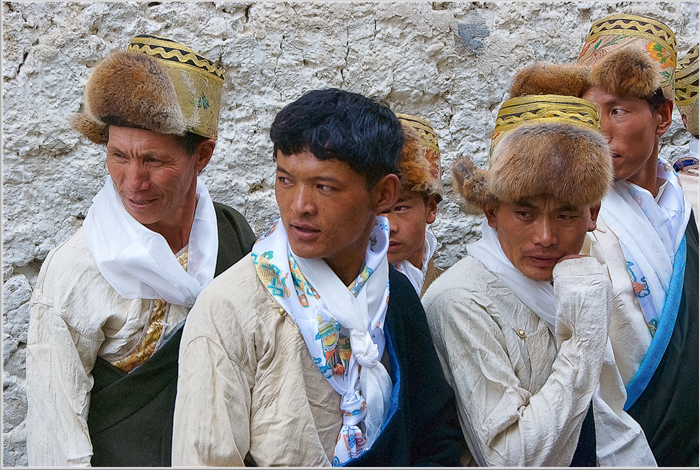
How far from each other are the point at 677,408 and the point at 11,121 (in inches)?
125

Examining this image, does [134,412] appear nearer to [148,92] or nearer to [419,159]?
[148,92]

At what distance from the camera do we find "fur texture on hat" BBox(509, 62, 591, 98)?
9.13 ft

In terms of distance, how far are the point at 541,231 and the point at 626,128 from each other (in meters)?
1.01

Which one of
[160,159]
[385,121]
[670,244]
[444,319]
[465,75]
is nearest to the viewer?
[385,121]

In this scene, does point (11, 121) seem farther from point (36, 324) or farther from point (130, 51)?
point (36, 324)

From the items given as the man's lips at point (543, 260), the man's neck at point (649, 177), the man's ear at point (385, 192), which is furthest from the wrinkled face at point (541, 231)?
the man's neck at point (649, 177)

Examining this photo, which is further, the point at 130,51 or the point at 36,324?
the point at 130,51

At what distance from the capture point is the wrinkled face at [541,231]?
A: 7.66 ft

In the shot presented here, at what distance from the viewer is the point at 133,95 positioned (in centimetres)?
246

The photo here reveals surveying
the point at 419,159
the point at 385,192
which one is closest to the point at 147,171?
the point at 385,192

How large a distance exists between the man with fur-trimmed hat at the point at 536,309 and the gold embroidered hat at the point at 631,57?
0.50m

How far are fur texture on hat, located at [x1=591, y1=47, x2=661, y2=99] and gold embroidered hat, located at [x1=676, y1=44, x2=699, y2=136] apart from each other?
1.34 ft

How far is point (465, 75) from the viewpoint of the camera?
159 inches

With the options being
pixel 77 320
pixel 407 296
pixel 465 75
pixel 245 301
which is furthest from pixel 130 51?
pixel 465 75
